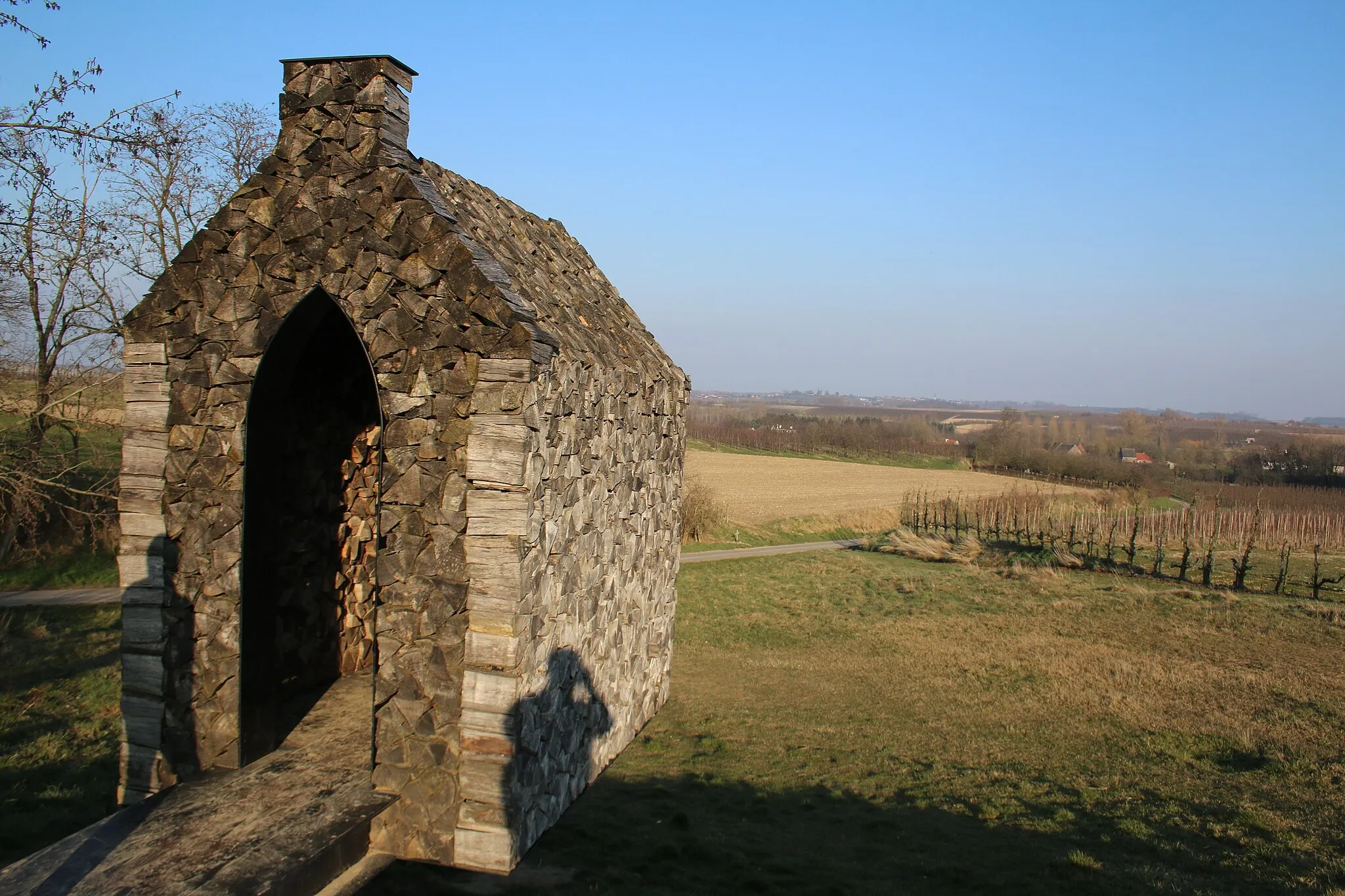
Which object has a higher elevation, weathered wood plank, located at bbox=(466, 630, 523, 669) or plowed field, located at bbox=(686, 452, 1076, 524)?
weathered wood plank, located at bbox=(466, 630, 523, 669)

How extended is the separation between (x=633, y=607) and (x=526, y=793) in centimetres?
298

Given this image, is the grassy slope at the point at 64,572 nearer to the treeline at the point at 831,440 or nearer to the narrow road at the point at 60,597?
the narrow road at the point at 60,597

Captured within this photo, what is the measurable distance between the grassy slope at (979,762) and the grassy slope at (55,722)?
3259 millimetres

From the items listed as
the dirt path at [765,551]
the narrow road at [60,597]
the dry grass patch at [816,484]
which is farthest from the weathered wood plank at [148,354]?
the dry grass patch at [816,484]

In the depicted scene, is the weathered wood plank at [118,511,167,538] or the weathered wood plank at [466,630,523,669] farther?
the weathered wood plank at [118,511,167,538]

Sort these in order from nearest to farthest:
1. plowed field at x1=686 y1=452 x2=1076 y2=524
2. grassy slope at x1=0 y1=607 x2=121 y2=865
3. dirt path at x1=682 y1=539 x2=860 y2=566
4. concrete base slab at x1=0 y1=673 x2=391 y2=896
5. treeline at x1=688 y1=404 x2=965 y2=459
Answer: concrete base slab at x1=0 y1=673 x2=391 y2=896, grassy slope at x1=0 y1=607 x2=121 y2=865, dirt path at x1=682 y1=539 x2=860 y2=566, plowed field at x1=686 y1=452 x2=1076 y2=524, treeline at x1=688 y1=404 x2=965 y2=459

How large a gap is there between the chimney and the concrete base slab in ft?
14.9

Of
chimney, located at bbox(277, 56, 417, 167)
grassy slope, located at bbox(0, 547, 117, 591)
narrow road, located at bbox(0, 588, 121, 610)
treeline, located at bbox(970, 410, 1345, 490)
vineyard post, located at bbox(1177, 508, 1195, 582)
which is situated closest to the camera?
chimney, located at bbox(277, 56, 417, 167)

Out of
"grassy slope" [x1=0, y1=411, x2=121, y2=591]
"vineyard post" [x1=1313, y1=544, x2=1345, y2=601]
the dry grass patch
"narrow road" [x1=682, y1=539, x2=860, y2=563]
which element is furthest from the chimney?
the dry grass patch

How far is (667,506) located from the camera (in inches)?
404

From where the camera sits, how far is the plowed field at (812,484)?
131ft

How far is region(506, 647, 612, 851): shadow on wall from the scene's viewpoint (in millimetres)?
6152

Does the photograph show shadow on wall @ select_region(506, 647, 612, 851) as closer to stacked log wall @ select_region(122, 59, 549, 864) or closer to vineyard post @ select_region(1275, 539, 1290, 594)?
stacked log wall @ select_region(122, 59, 549, 864)

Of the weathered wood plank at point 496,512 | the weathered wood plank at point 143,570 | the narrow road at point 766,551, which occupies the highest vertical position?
the weathered wood plank at point 496,512
